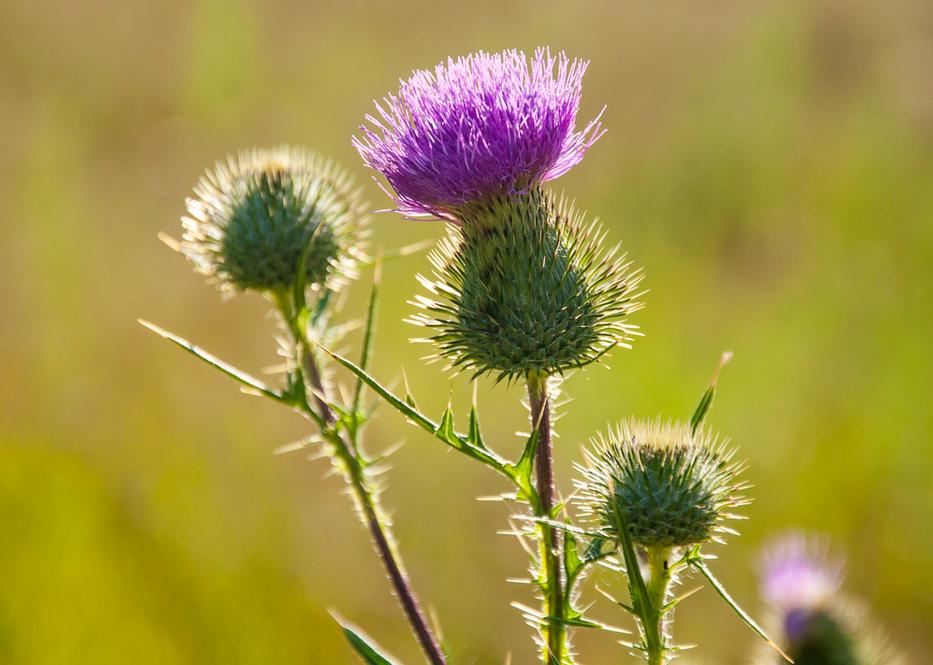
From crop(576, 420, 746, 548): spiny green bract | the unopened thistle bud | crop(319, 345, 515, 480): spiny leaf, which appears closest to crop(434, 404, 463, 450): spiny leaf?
crop(319, 345, 515, 480): spiny leaf

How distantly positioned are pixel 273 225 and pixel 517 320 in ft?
3.60

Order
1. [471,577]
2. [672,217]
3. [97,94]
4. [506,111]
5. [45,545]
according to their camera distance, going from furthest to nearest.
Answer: [97,94] → [672,217] → [471,577] → [45,545] → [506,111]

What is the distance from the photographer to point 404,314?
354 inches

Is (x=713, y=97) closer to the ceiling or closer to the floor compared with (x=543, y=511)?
closer to the ceiling

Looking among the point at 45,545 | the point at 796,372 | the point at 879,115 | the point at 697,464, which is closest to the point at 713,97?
the point at 879,115

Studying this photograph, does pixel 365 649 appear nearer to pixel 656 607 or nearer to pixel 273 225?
pixel 656 607

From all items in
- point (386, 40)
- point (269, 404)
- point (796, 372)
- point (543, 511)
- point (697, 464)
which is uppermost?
point (386, 40)

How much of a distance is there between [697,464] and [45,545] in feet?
15.6

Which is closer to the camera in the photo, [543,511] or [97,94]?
[543,511]

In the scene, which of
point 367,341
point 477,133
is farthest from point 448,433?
point 477,133

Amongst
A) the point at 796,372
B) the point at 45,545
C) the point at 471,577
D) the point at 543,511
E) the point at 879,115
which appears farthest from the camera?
the point at 879,115

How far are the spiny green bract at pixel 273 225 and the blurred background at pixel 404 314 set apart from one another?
1.53 m

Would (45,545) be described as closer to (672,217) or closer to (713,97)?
(672,217)

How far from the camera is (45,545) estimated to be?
5.96m
